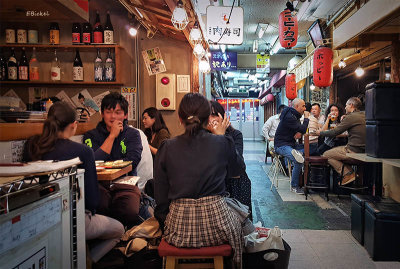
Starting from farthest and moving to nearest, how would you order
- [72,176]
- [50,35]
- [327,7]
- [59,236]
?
[327,7]
[50,35]
[72,176]
[59,236]

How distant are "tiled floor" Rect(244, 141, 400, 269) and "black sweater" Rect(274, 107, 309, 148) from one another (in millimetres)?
1113

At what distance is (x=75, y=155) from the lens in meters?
2.15

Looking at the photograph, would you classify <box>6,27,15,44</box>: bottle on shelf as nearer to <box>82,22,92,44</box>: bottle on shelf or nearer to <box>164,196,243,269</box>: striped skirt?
<box>82,22,92,44</box>: bottle on shelf

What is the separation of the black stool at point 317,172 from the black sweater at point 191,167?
13.7ft

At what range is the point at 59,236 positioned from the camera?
1.48m

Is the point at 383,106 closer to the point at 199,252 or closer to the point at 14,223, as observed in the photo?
the point at 199,252

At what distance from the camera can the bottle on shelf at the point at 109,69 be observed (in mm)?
5230

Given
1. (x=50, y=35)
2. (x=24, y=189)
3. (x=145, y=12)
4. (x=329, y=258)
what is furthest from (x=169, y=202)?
(x=50, y=35)

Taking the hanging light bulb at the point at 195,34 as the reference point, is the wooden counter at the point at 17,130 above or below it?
below

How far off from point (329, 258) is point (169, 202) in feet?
7.40

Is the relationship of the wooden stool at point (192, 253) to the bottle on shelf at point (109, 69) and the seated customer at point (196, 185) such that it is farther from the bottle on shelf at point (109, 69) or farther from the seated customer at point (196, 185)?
the bottle on shelf at point (109, 69)

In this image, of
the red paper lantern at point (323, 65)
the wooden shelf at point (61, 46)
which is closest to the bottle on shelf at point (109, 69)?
the wooden shelf at point (61, 46)

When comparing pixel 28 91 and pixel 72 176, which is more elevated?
pixel 28 91

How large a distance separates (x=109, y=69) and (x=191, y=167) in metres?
3.74
